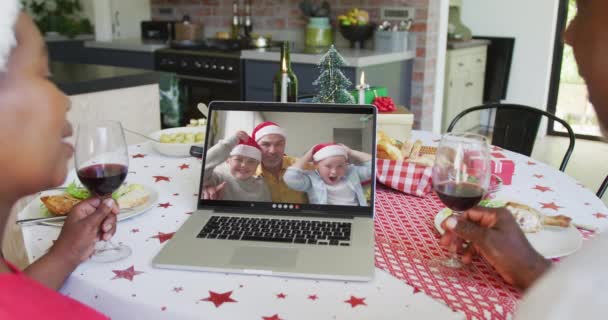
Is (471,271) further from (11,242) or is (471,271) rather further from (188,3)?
(188,3)

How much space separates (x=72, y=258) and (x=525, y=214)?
2.91ft

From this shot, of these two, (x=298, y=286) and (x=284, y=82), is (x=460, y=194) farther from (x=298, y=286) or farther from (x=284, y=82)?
(x=284, y=82)

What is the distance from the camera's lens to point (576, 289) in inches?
21.4

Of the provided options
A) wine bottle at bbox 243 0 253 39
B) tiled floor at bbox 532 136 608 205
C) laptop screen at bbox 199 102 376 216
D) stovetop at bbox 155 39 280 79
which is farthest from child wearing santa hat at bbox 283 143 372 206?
wine bottle at bbox 243 0 253 39

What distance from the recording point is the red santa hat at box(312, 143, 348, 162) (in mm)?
1211

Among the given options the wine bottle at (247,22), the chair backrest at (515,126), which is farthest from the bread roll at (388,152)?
the wine bottle at (247,22)

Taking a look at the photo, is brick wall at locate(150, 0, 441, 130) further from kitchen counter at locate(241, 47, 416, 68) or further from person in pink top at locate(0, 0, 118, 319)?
person in pink top at locate(0, 0, 118, 319)

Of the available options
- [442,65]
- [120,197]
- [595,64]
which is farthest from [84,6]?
[595,64]

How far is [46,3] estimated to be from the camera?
17.0 ft

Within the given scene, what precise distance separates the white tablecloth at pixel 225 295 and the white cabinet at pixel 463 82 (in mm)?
3898

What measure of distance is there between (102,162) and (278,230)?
0.38 m

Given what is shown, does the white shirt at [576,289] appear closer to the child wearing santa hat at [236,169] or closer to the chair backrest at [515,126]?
the child wearing santa hat at [236,169]

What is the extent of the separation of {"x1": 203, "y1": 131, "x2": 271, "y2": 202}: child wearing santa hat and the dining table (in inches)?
4.6

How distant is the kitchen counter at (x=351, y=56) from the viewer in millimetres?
3340
